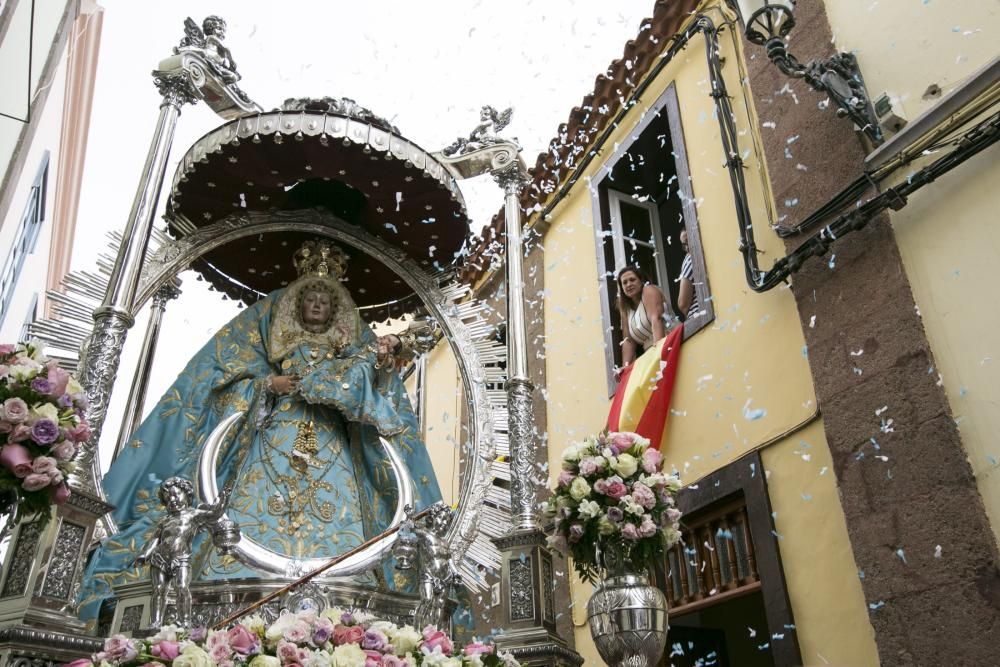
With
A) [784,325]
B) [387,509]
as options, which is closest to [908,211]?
[784,325]

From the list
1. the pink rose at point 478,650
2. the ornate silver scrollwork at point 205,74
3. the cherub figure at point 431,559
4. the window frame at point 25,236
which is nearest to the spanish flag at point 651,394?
the cherub figure at point 431,559

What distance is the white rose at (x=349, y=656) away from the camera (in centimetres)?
196

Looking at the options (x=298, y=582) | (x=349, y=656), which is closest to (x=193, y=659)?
(x=349, y=656)

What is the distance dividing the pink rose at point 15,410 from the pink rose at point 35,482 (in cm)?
16

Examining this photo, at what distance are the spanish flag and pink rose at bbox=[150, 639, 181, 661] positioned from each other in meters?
3.05

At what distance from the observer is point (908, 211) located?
11.3 ft

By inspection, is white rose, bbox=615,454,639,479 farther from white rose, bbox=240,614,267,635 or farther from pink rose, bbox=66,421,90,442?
pink rose, bbox=66,421,90,442

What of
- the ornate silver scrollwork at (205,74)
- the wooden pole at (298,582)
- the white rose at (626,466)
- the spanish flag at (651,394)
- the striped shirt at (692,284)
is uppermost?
the ornate silver scrollwork at (205,74)

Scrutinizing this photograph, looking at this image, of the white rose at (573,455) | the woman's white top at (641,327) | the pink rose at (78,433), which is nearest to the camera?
the pink rose at (78,433)

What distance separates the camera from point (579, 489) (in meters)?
3.04

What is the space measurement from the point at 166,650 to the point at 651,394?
127 inches

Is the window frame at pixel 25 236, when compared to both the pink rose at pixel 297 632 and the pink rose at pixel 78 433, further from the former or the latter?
the pink rose at pixel 297 632

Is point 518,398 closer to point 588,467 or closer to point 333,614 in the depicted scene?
point 588,467

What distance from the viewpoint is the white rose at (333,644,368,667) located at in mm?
1963
